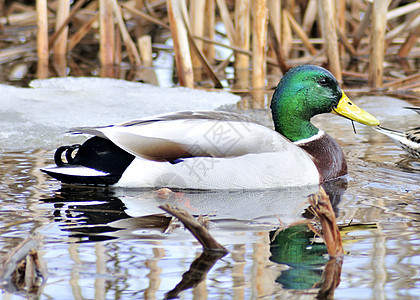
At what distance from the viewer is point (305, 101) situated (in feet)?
16.6

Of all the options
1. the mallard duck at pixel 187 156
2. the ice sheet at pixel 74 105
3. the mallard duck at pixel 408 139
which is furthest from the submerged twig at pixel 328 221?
the ice sheet at pixel 74 105

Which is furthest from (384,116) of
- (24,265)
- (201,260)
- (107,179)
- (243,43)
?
(24,265)

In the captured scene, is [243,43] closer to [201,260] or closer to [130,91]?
[130,91]

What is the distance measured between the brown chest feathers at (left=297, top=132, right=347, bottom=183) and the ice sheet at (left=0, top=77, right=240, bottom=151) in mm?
1568

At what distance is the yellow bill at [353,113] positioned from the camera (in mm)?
5062

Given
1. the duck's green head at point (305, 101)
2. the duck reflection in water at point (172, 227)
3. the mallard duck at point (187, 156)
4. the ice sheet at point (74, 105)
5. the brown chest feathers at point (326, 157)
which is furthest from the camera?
the ice sheet at point (74, 105)

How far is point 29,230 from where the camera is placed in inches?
146

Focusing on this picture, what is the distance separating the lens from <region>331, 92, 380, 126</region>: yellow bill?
5062mm

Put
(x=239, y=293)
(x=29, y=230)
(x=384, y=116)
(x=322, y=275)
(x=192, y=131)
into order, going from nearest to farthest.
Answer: (x=239, y=293)
(x=322, y=275)
(x=29, y=230)
(x=192, y=131)
(x=384, y=116)

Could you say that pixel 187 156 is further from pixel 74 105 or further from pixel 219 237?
pixel 74 105

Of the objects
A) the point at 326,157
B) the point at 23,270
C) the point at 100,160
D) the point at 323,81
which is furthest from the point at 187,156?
the point at 23,270

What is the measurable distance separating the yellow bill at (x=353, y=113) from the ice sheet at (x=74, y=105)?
5.05 ft

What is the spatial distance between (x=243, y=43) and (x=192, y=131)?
3482 mm

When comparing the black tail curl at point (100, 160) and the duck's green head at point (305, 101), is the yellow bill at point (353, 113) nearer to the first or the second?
the duck's green head at point (305, 101)
